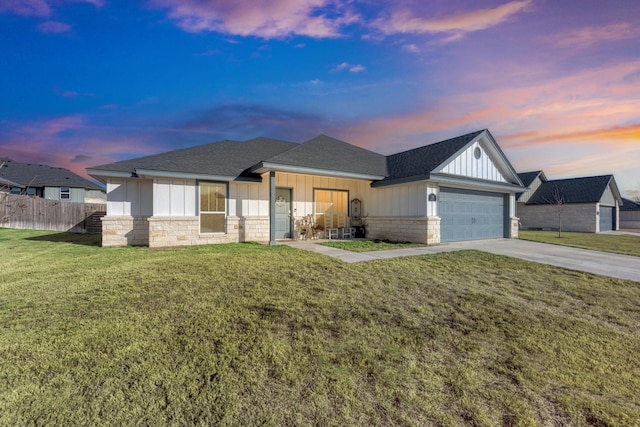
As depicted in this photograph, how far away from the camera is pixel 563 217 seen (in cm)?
2461

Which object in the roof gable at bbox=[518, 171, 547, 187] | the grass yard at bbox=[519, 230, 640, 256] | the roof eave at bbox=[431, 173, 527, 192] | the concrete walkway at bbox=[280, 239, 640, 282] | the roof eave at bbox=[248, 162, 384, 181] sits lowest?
the grass yard at bbox=[519, 230, 640, 256]

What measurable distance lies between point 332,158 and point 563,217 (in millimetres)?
25568

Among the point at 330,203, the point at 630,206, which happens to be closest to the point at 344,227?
the point at 330,203

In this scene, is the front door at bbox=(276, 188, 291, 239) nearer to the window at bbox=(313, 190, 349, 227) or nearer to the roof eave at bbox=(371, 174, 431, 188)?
the window at bbox=(313, 190, 349, 227)

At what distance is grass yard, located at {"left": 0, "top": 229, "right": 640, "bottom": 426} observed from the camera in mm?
2020

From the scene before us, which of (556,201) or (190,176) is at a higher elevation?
(190,176)

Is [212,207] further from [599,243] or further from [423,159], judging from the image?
[599,243]

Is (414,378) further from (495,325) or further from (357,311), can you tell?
(495,325)

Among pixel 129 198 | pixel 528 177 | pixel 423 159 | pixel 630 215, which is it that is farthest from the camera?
pixel 630 215

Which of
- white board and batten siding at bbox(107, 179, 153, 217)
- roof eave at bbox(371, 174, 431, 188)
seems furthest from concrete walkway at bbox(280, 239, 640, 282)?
white board and batten siding at bbox(107, 179, 153, 217)

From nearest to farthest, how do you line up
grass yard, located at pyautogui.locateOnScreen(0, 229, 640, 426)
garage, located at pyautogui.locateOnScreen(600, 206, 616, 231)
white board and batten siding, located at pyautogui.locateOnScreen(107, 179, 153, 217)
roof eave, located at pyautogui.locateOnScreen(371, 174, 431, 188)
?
1. grass yard, located at pyautogui.locateOnScreen(0, 229, 640, 426)
2. white board and batten siding, located at pyautogui.locateOnScreen(107, 179, 153, 217)
3. roof eave, located at pyautogui.locateOnScreen(371, 174, 431, 188)
4. garage, located at pyautogui.locateOnScreen(600, 206, 616, 231)

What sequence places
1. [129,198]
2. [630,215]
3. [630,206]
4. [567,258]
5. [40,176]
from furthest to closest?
1. [630,206]
2. [630,215]
3. [40,176]
4. [129,198]
5. [567,258]

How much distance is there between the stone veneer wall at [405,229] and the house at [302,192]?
0.04 metres

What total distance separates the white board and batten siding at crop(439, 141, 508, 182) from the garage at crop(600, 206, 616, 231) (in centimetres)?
1855
